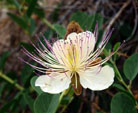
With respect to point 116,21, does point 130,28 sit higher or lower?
lower

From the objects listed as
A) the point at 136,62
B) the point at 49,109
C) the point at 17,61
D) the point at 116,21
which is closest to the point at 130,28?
the point at 116,21

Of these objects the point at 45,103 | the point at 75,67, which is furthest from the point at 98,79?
the point at 45,103

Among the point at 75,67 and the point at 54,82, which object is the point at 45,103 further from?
the point at 75,67

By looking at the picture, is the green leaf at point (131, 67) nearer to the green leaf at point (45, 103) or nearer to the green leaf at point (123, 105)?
the green leaf at point (123, 105)

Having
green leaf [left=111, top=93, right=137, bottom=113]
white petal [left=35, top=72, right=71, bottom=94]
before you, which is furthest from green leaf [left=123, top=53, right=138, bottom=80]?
white petal [left=35, top=72, right=71, bottom=94]

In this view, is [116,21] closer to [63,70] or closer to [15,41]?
[63,70]

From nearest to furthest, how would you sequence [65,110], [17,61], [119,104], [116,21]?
[119,104], [65,110], [116,21], [17,61]

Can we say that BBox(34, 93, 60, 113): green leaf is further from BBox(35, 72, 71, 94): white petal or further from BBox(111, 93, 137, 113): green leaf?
BBox(111, 93, 137, 113): green leaf
